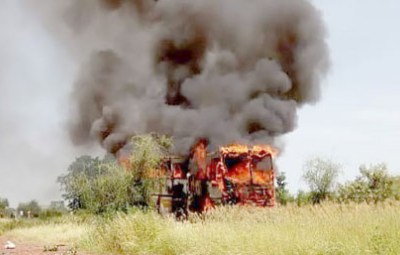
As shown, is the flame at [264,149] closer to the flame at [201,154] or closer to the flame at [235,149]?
the flame at [235,149]

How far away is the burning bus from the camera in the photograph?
105 ft

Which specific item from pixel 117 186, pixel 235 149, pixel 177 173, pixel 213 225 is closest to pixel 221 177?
pixel 235 149

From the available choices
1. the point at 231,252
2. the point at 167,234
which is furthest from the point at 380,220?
the point at 167,234

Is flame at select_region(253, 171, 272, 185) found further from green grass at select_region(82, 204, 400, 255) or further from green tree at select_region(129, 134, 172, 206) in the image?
green grass at select_region(82, 204, 400, 255)

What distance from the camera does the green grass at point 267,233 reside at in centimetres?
1048

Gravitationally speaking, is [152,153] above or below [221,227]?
above

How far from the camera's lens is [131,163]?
66.4 feet

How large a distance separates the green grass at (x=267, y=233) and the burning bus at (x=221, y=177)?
15.2m

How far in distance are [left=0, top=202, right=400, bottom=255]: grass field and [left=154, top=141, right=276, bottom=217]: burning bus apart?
14.8m

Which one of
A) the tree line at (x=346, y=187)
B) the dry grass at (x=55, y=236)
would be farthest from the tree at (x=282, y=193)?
the dry grass at (x=55, y=236)

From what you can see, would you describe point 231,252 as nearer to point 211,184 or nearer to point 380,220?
point 380,220

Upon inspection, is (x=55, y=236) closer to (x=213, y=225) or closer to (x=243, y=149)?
(x=213, y=225)

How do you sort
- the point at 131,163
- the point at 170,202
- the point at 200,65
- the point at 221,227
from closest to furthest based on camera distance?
the point at 221,227 < the point at 131,163 < the point at 170,202 < the point at 200,65

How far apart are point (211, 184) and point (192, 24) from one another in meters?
8.87
